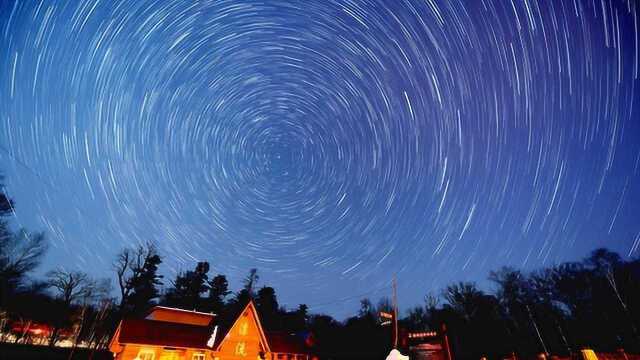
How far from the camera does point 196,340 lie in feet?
99.9

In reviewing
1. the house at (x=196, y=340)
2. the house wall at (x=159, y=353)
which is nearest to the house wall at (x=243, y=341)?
the house at (x=196, y=340)

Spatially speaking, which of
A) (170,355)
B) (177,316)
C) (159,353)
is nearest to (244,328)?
(170,355)

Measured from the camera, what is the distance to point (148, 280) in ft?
184

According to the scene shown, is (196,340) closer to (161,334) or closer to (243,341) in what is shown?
(161,334)

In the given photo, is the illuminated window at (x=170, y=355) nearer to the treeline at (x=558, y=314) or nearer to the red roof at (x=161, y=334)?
the red roof at (x=161, y=334)

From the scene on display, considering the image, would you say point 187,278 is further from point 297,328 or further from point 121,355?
point 121,355

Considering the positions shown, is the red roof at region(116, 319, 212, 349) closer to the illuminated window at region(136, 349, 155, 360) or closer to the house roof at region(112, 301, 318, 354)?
the house roof at region(112, 301, 318, 354)

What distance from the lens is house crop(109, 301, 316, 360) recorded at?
2644 centimetres

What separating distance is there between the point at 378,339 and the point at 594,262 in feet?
120

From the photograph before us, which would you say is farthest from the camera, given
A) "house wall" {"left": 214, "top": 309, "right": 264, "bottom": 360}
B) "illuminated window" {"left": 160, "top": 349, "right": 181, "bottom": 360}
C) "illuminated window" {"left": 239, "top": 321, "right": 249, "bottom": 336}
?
"illuminated window" {"left": 239, "top": 321, "right": 249, "bottom": 336}

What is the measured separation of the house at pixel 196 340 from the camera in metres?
26.4

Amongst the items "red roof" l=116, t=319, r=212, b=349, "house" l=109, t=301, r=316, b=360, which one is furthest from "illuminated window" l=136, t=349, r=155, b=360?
"red roof" l=116, t=319, r=212, b=349

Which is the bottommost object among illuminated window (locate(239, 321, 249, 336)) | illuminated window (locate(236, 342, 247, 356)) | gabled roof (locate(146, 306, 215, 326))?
illuminated window (locate(236, 342, 247, 356))

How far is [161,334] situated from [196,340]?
135 inches
